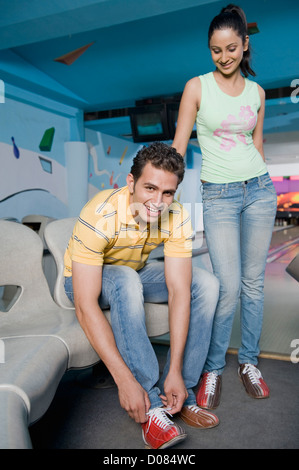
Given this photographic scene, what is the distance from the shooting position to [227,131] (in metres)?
1.25

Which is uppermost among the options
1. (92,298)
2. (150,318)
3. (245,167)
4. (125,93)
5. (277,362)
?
(125,93)

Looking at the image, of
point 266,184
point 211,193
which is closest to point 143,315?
point 211,193

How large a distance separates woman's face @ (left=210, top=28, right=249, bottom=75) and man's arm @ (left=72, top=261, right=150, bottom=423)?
72 cm

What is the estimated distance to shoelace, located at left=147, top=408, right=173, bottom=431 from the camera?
0.96 metres

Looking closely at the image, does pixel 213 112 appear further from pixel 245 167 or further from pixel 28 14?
pixel 28 14

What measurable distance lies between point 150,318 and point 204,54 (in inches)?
129

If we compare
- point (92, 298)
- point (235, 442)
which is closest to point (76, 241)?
point (92, 298)

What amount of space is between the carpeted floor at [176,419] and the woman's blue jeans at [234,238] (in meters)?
0.19

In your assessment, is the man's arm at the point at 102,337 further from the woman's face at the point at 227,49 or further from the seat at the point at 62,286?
the woman's face at the point at 227,49

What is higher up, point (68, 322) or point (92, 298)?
point (92, 298)

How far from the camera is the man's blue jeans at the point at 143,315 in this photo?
1.01 m

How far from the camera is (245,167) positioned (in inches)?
49.6

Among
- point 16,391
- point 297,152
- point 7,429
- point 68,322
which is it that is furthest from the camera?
point 297,152
